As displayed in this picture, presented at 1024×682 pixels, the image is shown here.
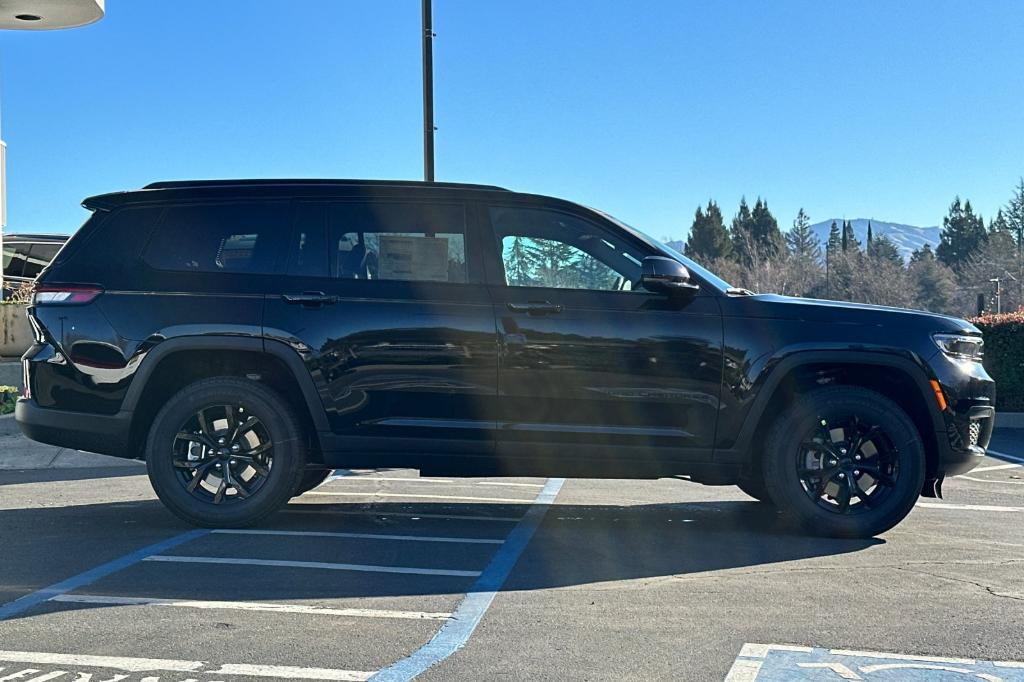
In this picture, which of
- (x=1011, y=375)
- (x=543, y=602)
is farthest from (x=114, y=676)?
(x=1011, y=375)

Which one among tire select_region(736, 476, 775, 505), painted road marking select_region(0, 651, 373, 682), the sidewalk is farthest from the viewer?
the sidewalk

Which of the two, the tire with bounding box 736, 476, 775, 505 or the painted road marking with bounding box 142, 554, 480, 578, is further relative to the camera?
the tire with bounding box 736, 476, 775, 505

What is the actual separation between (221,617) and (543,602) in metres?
1.34

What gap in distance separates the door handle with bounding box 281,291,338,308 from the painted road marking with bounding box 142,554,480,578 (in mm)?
1509

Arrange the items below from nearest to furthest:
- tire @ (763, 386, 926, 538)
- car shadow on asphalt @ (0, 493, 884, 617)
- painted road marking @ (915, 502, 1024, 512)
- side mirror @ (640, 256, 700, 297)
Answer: car shadow on asphalt @ (0, 493, 884, 617), side mirror @ (640, 256, 700, 297), tire @ (763, 386, 926, 538), painted road marking @ (915, 502, 1024, 512)

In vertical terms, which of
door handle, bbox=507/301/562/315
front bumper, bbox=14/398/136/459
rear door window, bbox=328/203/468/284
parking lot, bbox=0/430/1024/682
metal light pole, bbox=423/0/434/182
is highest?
metal light pole, bbox=423/0/434/182

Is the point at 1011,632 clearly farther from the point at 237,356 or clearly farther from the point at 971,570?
the point at 237,356

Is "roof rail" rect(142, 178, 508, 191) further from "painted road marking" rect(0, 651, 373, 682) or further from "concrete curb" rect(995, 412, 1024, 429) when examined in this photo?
"concrete curb" rect(995, 412, 1024, 429)

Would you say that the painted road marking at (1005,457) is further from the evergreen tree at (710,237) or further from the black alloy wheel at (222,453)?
the evergreen tree at (710,237)

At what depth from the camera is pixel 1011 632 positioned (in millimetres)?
4242

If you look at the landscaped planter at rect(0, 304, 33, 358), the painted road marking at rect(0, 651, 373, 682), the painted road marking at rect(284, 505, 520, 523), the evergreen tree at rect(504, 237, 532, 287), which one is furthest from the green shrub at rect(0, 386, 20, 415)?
the painted road marking at rect(0, 651, 373, 682)

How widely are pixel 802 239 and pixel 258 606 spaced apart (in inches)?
5076

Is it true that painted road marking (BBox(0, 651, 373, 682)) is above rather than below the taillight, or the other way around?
below

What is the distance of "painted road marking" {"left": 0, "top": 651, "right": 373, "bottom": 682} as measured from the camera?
3.63m
